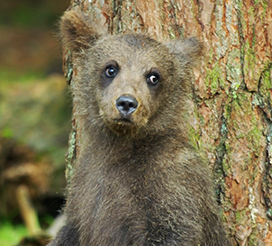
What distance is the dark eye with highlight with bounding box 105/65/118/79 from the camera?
17.1ft

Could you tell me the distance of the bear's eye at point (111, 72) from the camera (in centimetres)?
523

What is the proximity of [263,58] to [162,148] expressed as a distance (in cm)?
150

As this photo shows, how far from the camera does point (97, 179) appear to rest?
17.5ft

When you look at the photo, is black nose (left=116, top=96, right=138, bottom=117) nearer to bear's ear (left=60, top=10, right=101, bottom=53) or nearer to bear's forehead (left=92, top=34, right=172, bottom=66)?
bear's forehead (left=92, top=34, right=172, bottom=66)

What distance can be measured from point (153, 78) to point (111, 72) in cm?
41

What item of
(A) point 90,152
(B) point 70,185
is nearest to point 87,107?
(A) point 90,152

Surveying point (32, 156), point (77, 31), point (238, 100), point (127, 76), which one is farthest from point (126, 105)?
point (32, 156)

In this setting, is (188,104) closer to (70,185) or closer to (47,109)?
(70,185)

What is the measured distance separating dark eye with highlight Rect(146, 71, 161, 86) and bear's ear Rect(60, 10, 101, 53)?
85cm

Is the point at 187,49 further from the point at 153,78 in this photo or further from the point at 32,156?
the point at 32,156

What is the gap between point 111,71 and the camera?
5246 mm

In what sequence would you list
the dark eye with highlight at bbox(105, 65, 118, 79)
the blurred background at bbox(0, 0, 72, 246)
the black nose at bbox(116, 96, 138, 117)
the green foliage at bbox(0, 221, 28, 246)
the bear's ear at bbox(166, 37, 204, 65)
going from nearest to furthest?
1. the black nose at bbox(116, 96, 138, 117)
2. the dark eye with highlight at bbox(105, 65, 118, 79)
3. the bear's ear at bbox(166, 37, 204, 65)
4. the green foliage at bbox(0, 221, 28, 246)
5. the blurred background at bbox(0, 0, 72, 246)

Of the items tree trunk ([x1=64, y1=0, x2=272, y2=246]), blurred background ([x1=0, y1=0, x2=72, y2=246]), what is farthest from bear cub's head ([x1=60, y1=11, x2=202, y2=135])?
blurred background ([x1=0, y1=0, x2=72, y2=246])

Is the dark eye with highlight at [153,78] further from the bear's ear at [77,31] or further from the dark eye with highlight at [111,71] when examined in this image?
the bear's ear at [77,31]
